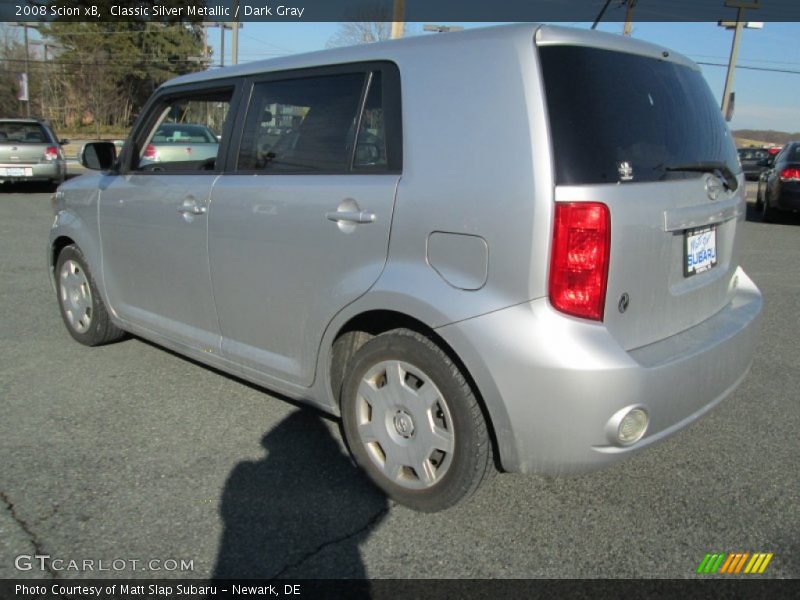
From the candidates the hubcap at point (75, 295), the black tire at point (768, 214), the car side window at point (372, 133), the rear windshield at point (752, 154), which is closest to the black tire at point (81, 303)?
the hubcap at point (75, 295)

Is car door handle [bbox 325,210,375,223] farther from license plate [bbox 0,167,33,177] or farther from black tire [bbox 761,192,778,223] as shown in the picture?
license plate [bbox 0,167,33,177]

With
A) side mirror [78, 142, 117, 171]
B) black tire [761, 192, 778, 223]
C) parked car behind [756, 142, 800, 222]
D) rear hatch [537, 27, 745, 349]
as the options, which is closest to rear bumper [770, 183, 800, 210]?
parked car behind [756, 142, 800, 222]

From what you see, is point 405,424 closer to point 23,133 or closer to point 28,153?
point 28,153

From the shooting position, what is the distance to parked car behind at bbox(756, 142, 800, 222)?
11.7 metres

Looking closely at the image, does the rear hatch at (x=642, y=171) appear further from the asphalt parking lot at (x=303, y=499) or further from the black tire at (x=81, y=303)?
the black tire at (x=81, y=303)

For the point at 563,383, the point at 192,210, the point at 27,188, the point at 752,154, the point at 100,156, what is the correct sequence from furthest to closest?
1. the point at 752,154
2. the point at 27,188
3. the point at 100,156
4. the point at 192,210
5. the point at 563,383

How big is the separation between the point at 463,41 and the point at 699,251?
48.1 inches

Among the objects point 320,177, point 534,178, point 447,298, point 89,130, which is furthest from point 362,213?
point 89,130

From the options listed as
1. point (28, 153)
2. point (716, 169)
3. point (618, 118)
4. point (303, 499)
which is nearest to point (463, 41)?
point (618, 118)

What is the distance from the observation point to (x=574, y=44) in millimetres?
2377

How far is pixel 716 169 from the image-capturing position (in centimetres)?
276

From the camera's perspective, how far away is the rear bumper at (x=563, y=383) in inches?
86.8

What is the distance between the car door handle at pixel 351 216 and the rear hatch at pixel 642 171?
761mm

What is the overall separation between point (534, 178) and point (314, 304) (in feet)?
3.67
